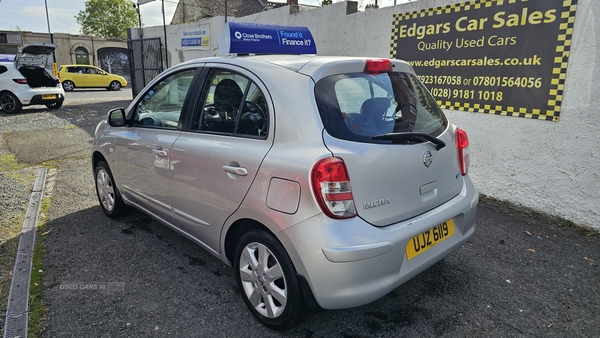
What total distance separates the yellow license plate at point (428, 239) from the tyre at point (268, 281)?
688 millimetres

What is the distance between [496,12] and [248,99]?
3532 millimetres

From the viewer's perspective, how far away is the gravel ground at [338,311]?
8.61 feet

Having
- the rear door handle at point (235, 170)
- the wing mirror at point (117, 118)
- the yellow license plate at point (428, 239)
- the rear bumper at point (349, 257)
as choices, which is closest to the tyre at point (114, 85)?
the wing mirror at point (117, 118)

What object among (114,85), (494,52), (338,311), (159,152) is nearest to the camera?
(338,311)

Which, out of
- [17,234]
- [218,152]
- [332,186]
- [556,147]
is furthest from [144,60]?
[332,186]

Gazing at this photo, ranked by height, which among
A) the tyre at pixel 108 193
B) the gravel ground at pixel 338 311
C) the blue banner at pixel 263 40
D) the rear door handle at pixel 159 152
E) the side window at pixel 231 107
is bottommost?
the gravel ground at pixel 338 311

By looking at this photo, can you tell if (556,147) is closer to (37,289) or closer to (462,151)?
(462,151)

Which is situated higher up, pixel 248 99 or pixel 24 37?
pixel 24 37

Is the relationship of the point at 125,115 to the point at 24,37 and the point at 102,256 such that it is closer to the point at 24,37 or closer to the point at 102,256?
the point at 102,256

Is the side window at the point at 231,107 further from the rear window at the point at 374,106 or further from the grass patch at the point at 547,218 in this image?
the grass patch at the point at 547,218

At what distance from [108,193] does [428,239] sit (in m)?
3.35

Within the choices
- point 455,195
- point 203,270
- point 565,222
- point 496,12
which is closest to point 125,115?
point 203,270

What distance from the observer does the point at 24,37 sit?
36.2 metres

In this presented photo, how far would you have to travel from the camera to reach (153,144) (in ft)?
11.1
